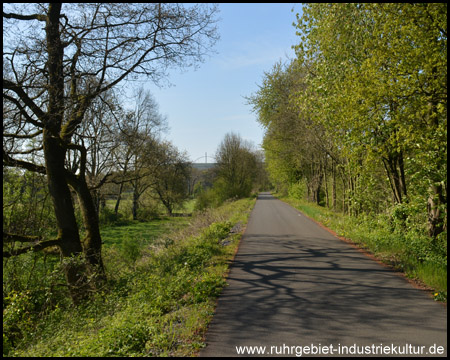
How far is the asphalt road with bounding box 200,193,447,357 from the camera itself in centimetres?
415

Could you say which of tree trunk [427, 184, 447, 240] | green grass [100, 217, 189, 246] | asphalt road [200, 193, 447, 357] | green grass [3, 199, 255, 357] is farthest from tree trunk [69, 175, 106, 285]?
tree trunk [427, 184, 447, 240]

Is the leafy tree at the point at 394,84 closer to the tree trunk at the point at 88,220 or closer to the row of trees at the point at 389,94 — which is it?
the row of trees at the point at 389,94

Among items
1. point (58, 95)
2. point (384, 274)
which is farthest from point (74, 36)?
point (384, 274)

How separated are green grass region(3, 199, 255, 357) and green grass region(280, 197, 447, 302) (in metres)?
4.39

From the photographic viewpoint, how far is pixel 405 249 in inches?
351

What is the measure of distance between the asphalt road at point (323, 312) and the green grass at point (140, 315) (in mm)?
347

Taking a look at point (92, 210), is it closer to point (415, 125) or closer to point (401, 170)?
point (415, 125)

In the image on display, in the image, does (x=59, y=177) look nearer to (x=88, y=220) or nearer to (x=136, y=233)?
(x=88, y=220)

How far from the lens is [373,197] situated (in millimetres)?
12156

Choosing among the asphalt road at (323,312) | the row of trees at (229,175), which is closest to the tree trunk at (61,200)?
the asphalt road at (323,312)

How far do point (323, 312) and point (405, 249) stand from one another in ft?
16.6

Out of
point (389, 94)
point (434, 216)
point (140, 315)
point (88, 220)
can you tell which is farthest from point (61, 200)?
point (434, 216)

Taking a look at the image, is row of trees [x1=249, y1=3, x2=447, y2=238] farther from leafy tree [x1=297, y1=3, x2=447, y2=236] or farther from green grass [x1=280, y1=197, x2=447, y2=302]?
green grass [x1=280, y1=197, x2=447, y2=302]

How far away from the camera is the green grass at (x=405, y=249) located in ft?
21.9
